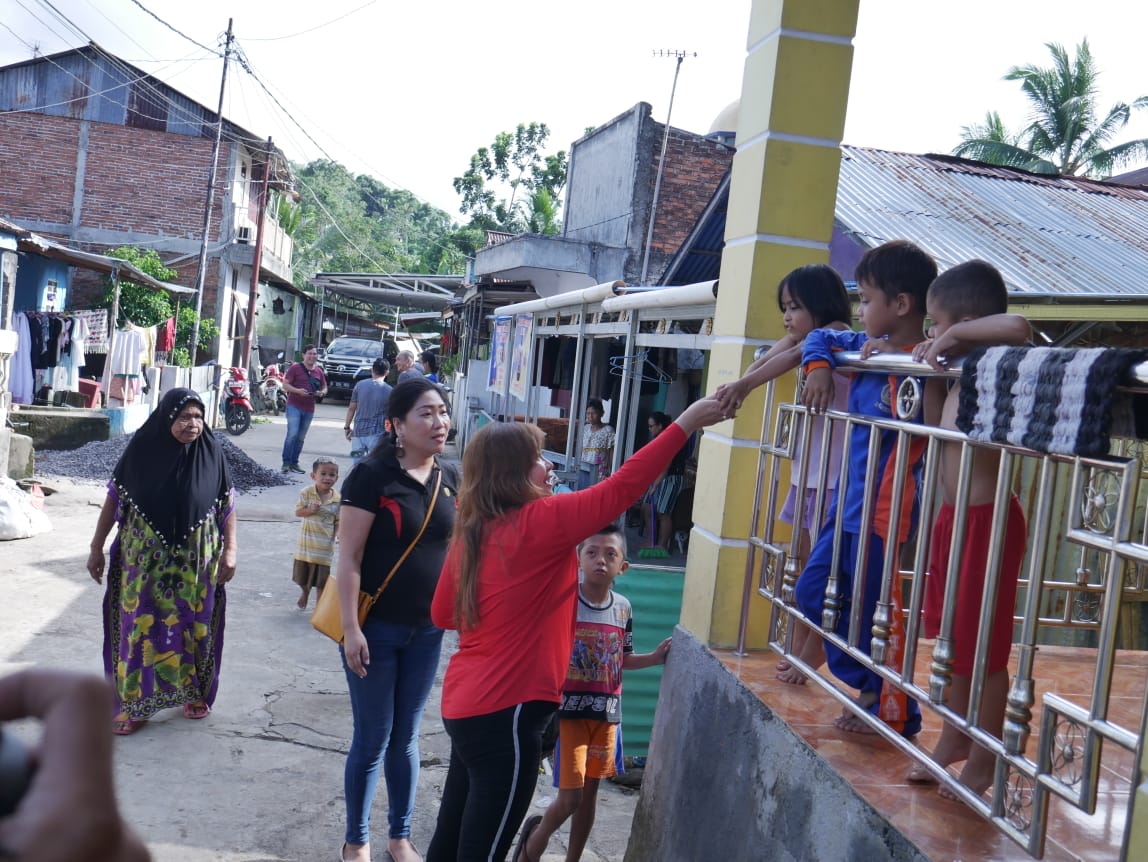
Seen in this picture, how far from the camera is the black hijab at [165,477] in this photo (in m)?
5.06

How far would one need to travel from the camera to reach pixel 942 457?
2539mm

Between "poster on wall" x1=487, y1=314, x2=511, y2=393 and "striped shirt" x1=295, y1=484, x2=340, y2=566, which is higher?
"poster on wall" x1=487, y1=314, x2=511, y2=393

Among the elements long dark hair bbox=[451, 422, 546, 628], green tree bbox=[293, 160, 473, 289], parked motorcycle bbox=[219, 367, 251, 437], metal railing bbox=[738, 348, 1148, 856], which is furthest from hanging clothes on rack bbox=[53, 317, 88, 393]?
green tree bbox=[293, 160, 473, 289]

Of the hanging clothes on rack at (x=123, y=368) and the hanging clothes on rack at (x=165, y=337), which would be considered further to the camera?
the hanging clothes on rack at (x=165, y=337)

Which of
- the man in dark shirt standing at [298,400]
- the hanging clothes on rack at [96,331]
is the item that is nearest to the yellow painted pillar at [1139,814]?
the man in dark shirt standing at [298,400]

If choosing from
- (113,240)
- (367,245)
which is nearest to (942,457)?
(113,240)

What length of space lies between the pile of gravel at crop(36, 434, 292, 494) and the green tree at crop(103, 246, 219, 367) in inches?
190

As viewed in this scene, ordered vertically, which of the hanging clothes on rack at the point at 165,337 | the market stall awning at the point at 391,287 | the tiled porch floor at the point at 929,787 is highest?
the market stall awning at the point at 391,287

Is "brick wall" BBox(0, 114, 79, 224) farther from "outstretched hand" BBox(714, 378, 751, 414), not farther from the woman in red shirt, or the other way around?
"outstretched hand" BBox(714, 378, 751, 414)

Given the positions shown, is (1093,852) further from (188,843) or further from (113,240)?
(113,240)

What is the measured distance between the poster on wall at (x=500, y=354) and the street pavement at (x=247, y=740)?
4521mm

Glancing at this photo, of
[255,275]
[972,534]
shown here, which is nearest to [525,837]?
[972,534]

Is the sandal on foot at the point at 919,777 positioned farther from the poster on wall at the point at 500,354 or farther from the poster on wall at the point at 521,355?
the poster on wall at the point at 500,354

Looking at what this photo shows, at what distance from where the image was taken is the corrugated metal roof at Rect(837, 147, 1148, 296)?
24.8 feet
